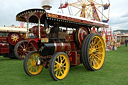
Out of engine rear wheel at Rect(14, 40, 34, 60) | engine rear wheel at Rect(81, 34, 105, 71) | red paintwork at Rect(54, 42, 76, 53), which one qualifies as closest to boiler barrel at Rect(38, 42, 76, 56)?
red paintwork at Rect(54, 42, 76, 53)

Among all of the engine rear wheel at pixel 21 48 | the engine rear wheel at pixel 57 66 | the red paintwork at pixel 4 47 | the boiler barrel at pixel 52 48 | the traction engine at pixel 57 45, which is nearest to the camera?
the engine rear wheel at pixel 57 66

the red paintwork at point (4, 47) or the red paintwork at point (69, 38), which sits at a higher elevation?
the red paintwork at point (69, 38)

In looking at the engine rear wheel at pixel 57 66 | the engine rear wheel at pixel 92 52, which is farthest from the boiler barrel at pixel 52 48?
the engine rear wheel at pixel 92 52

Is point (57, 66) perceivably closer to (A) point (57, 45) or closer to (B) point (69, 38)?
(A) point (57, 45)

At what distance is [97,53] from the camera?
4859 millimetres

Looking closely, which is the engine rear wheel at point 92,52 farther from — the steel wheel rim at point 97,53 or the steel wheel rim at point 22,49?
the steel wheel rim at point 22,49

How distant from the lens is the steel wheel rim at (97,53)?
15.4ft

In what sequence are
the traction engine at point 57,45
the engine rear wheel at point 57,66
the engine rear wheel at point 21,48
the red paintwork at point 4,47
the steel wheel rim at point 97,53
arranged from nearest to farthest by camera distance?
the engine rear wheel at point 57,66 < the traction engine at point 57,45 < the steel wheel rim at point 97,53 < the red paintwork at point 4,47 < the engine rear wheel at point 21,48

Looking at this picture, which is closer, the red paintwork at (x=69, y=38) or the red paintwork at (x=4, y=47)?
the red paintwork at (x=69, y=38)

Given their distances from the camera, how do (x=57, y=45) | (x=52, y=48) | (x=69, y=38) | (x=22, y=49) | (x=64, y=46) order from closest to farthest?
(x=52, y=48) → (x=57, y=45) → (x=64, y=46) → (x=69, y=38) → (x=22, y=49)

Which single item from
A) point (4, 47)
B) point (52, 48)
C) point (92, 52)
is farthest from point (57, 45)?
point (4, 47)

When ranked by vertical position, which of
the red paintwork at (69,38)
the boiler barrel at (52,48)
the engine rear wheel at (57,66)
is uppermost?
the red paintwork at (69,38)

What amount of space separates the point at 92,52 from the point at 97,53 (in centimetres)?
33

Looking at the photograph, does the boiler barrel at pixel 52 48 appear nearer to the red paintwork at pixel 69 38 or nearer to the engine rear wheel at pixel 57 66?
the red paintwork at pixel 69 38
